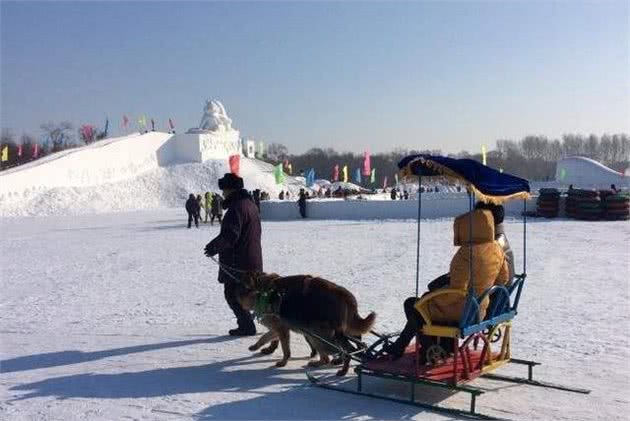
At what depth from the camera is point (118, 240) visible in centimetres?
2120

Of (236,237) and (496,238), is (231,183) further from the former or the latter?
(496,238)

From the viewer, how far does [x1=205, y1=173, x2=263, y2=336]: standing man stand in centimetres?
709

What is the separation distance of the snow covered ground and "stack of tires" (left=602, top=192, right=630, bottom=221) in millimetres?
8540

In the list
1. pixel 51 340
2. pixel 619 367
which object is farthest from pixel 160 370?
pixel 619 367

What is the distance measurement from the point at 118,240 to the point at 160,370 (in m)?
15.6

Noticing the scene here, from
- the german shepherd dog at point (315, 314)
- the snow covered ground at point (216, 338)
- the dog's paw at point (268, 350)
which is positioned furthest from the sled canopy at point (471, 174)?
the dog's paw at point (268, 350)

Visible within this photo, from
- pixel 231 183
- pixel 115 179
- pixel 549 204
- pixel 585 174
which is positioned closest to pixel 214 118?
pixel 115 179

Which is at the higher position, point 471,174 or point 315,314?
point 471,174

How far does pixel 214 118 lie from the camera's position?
240 feet

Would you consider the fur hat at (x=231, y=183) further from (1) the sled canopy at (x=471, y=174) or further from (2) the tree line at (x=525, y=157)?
(2) the tree line at (x=525, y=157)

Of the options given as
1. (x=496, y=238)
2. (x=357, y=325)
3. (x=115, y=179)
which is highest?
(x=115, y=179)

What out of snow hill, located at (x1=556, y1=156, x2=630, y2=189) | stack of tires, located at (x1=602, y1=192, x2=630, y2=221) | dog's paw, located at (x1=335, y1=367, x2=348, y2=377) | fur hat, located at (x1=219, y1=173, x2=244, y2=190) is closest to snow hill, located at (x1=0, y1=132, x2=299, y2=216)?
snow hill, located at (x1=556, y1=156, x2=630, y2=189)

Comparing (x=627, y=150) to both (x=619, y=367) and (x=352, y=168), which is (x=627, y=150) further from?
(x=619, y=367)

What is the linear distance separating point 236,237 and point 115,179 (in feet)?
178
